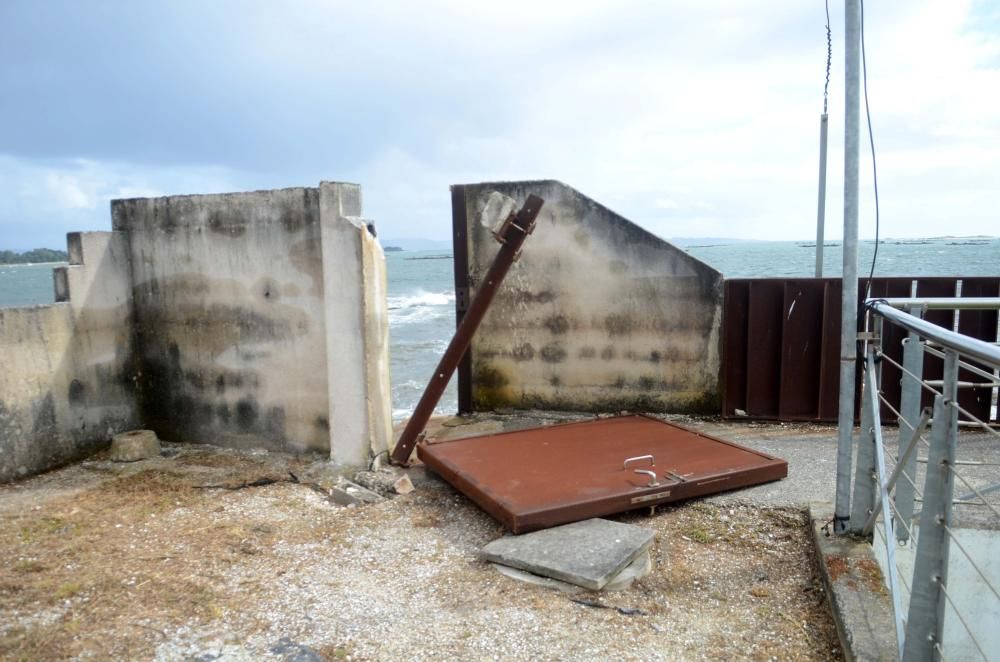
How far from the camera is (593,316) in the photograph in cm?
776

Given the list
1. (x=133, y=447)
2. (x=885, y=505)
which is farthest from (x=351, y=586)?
(x=133, y=447)

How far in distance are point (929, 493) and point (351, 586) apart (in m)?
2.97

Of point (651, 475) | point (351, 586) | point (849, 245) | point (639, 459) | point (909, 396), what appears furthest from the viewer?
point (639, 459)

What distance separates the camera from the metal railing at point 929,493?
245 centimetres

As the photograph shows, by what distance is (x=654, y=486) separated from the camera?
4797 millimetres

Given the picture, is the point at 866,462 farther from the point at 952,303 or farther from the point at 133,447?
the point at 133,447

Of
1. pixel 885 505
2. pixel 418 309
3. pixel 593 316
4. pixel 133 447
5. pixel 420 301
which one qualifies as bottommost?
pixel 418 309

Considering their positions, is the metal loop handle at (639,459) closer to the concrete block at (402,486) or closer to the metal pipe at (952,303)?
the concrete block at (402,486)

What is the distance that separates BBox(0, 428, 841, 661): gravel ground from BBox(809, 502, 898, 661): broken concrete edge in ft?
0.51

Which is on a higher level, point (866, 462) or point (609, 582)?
point (866, 462)

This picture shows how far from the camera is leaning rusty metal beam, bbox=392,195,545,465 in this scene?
5.42m

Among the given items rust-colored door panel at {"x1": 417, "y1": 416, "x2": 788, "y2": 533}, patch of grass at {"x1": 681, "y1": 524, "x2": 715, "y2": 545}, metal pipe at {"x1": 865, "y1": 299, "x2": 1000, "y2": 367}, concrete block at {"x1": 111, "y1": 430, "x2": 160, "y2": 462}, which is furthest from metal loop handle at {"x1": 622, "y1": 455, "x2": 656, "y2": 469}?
concrete block at {"x1": 111, "y1": 430, "x2": 160, "y2": 462}

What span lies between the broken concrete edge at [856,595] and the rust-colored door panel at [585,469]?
1.02m

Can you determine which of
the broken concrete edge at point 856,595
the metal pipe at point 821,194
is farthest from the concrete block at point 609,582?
the metal pipe at point 821,194
